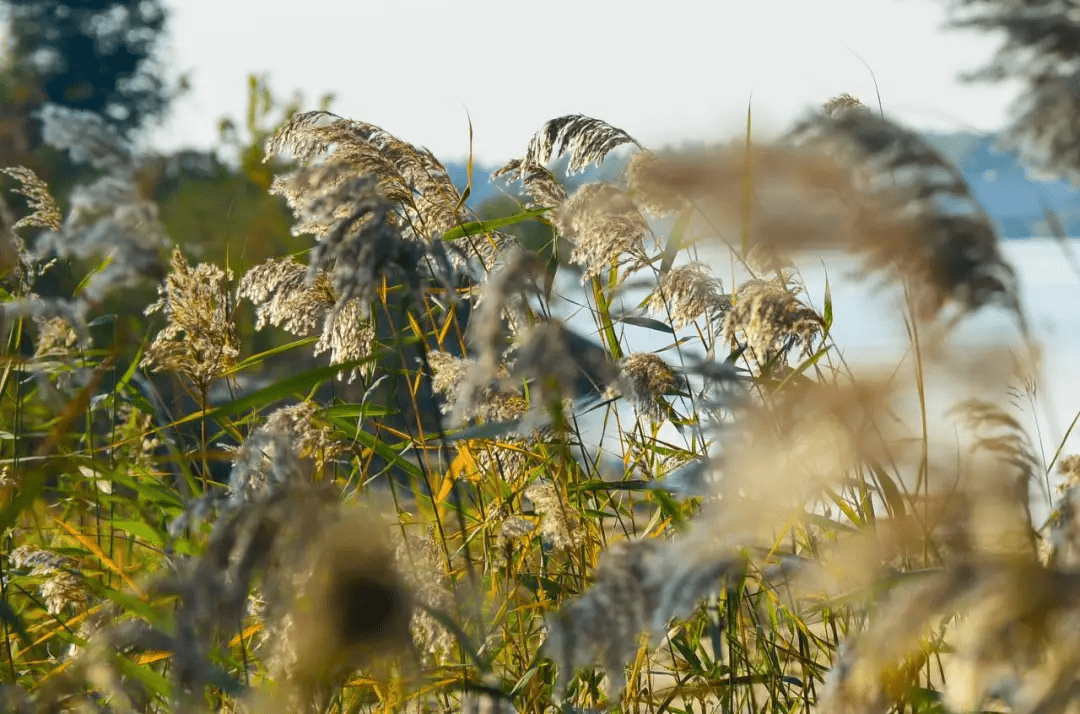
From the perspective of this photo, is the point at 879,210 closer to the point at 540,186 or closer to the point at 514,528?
the point at 514,528

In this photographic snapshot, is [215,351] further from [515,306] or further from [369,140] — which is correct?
[515,306]

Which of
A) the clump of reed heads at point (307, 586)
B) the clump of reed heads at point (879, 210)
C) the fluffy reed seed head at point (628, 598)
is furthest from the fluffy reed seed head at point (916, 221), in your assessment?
the clump of reed heads at point (307, 586)

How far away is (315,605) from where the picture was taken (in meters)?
1.00

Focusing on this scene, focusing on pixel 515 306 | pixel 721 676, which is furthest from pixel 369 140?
pixel 721 676

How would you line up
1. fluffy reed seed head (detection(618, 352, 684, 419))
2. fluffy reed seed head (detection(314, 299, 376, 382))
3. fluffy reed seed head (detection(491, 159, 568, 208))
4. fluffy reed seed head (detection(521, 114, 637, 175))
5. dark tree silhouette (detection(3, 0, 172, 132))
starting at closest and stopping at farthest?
fluffy reed seed head (detection(314, 299, 376, 382))
fluffy reed seed head (detection(618, 352, 684, 419))
fluffy reed seed head (detection(521, 114, 637, 175))
fluffy reed seed head (detection(491, 159, 568, 208))
dark tree silhouette (detection(3, 0, 172, 132))

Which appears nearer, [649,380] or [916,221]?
[916,221]

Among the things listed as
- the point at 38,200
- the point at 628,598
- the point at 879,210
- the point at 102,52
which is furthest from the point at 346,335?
the point at 102,52

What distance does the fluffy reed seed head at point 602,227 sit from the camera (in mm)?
1975

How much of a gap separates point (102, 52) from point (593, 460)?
87.6ft

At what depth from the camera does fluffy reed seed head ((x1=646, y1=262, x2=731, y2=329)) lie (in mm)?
2096

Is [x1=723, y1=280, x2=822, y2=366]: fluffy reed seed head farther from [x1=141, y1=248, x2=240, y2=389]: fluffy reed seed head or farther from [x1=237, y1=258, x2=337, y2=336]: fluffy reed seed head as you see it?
[x1=141, y1=248, x2=240, y2=389]: fluffy reed seed head

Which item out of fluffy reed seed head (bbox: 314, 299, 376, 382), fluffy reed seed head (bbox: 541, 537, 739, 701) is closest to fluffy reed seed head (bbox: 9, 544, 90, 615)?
fluffy reed seed head (bbox: 314, 299, 376, 382)

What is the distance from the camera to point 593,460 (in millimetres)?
2502

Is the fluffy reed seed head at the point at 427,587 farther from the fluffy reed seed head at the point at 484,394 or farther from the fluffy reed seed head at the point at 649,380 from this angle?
the fluffy reed seed head at the point at 649,380
